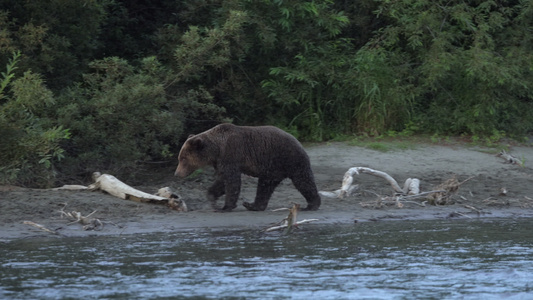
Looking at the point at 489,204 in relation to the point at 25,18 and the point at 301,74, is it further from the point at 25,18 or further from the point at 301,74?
the point at 25,18

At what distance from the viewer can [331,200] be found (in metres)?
12.0

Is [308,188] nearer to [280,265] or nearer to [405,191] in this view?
[405,191]

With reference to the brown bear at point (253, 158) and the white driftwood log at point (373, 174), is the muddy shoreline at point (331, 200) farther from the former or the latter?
the brown bear at point (253, 158)

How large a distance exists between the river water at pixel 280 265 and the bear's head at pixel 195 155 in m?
1.35

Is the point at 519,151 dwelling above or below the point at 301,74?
below

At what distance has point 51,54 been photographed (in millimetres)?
13445

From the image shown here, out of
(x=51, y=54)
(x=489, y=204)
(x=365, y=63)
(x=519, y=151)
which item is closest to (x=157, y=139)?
(x=51, y=54)

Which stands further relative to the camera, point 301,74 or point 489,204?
point 301,74

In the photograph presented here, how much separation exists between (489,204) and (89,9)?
7465mm

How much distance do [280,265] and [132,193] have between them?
3657 millimetres

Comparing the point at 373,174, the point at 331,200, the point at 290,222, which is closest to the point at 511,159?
the point at 373,174

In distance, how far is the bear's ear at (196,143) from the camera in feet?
35.7

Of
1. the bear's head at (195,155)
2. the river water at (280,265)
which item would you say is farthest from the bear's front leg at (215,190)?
the river water at (280,265)

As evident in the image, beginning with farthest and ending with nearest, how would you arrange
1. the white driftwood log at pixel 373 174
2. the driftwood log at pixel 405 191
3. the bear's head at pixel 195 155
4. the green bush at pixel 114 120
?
the green bush at pixel 114 120, the white driftwood log at pixel 373 174, the driftwood log at pixel 405 191, the bear's head at pixel 195 155
